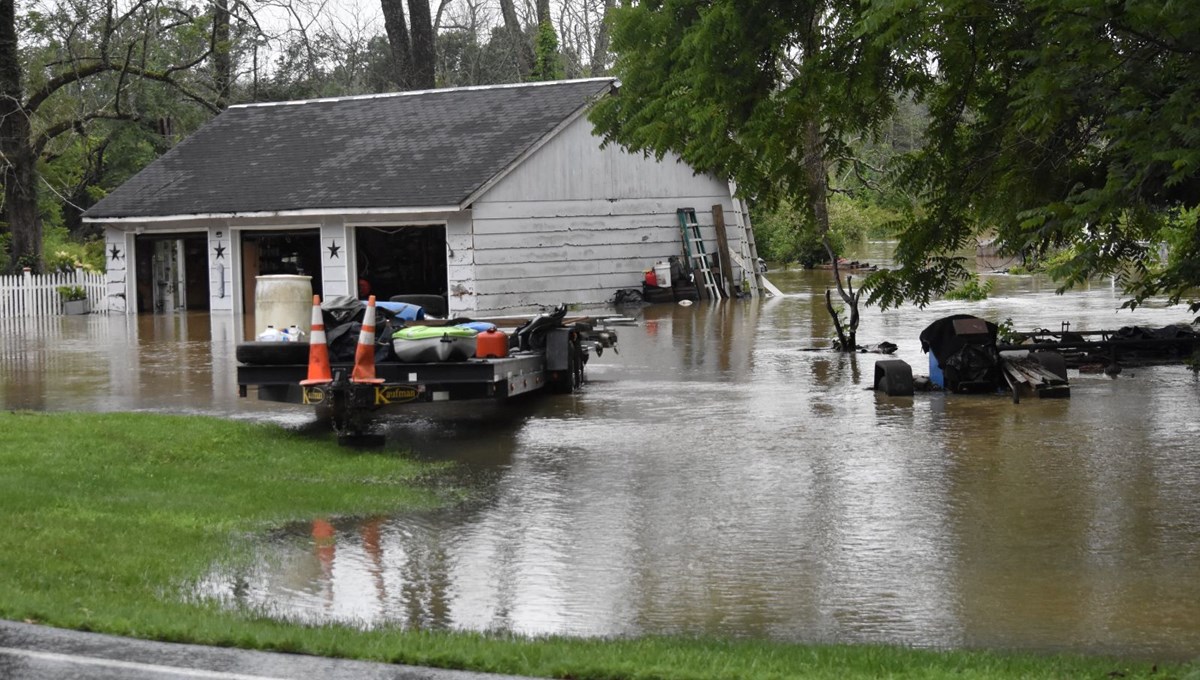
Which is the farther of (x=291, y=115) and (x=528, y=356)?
(x=291, y=115)

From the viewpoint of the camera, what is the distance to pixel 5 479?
1048cm

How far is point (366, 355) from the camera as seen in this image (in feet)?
42.0

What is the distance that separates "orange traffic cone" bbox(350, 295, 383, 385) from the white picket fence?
2694 centimetres

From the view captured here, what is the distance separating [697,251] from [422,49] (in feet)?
49.2

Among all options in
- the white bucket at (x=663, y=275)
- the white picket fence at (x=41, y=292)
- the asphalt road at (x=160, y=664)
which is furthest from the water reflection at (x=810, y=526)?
the white picket fence at (x=41, y=292)

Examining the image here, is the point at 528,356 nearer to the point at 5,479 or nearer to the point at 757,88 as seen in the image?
the point at 757,88

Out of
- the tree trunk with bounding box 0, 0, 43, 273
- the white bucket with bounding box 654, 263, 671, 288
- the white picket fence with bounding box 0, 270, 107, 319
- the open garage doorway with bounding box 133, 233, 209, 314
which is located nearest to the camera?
the white bucket with bounding box 654, 263, 671, 288

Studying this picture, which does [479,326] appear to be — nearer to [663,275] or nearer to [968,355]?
[968,355]

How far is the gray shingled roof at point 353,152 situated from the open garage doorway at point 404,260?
7.92 ft

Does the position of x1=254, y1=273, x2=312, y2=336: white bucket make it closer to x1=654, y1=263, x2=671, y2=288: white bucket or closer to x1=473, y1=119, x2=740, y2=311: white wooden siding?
x1=473, y1=119, x2=740, y2=311: white wooden siding

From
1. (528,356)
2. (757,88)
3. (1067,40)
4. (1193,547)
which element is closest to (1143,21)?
(1067,40)

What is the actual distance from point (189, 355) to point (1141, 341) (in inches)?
567

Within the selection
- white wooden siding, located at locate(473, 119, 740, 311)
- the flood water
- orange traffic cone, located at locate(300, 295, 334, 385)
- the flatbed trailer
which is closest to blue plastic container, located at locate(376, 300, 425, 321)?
the flood water

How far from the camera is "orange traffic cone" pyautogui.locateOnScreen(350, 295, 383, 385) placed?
1273 cm
